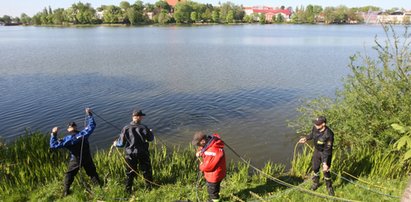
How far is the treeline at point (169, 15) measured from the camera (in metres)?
142

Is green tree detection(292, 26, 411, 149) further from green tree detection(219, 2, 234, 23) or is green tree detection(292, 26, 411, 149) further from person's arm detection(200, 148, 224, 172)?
green tree detection(219, 2, 234, 23)

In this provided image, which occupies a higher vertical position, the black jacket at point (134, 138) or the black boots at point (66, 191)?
the black jacket at point (134, 138)

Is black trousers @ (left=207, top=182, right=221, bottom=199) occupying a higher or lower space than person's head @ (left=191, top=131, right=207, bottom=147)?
lower

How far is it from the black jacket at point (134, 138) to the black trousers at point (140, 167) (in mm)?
168

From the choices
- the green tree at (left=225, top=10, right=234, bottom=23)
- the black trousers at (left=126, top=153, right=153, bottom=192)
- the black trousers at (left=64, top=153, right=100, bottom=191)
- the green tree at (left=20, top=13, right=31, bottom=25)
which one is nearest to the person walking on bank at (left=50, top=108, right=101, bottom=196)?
the black trousers at (left=64, top=153, right=100, bottom=191)

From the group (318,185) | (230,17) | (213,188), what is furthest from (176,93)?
(230,17)

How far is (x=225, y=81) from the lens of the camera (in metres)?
24.7

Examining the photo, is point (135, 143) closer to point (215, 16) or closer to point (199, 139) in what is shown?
point (199, 139)

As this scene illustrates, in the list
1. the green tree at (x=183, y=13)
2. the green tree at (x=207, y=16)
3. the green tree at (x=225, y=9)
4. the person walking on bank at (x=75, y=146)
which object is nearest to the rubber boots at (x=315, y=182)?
the person walking on bank at (x=75, y=146)

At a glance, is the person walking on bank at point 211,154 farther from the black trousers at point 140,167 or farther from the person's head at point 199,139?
the black trousers at point 140,167

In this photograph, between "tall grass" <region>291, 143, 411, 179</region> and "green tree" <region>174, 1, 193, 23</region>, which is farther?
"green tree" <region>174, 1, 193, 23</region>

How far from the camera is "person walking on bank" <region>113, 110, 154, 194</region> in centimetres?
713

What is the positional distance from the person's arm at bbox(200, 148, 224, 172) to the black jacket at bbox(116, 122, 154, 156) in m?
1.72

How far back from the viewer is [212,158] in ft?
20.0
